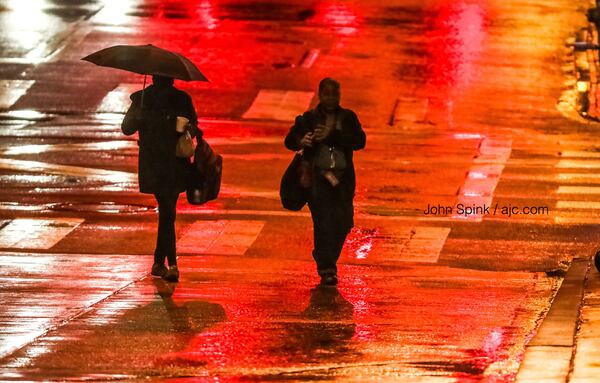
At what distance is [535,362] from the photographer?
33.9 ft

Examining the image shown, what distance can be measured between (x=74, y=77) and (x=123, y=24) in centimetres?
455

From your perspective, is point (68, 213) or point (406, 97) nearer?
point (68, 213)

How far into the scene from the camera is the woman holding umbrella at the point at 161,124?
13.2m

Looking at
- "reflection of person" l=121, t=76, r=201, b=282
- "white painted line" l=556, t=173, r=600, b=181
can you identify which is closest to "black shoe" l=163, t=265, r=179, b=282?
"reflection of person" l=121, t=76, r=201, b=282

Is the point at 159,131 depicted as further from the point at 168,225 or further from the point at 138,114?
the point at 168,225

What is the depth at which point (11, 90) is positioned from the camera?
88.6 feet

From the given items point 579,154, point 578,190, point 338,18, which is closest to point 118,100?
point 579,154

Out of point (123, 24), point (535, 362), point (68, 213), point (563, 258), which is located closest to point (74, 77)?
point (123, 24)

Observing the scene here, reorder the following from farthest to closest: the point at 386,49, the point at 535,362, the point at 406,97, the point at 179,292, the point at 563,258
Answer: the point at 386,49
the point at 406,97
the point at 563,258
the point at 179,292
the point at 535,362

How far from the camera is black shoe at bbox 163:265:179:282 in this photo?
13.4 meters

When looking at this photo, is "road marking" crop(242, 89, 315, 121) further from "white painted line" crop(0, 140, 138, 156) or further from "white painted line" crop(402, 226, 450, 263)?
"white painted line" crop(402, 226, 450, 263)

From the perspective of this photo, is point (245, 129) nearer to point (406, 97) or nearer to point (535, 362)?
point (406, 97)

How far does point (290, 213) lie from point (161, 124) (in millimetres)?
5086

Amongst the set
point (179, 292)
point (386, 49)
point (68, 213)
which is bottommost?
point (386, 49)
